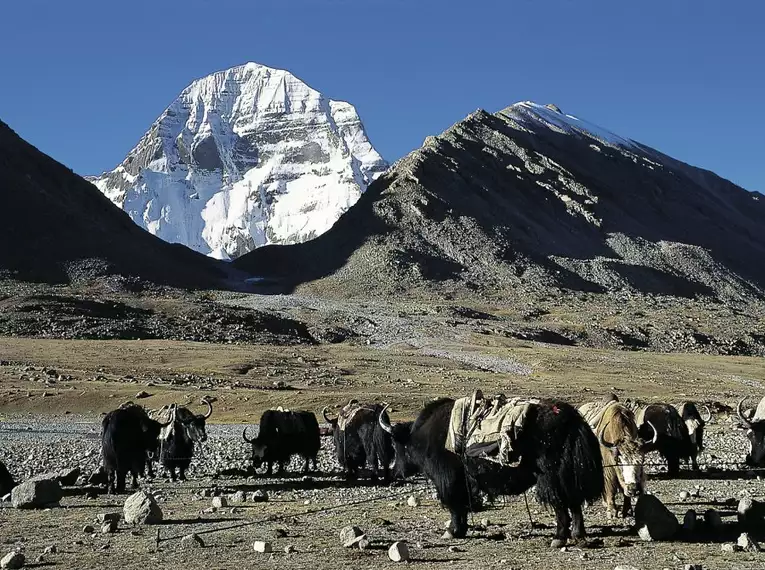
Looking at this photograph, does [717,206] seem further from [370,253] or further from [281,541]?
[281,541]

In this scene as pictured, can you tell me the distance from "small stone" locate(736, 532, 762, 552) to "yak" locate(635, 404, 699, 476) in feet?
20.9

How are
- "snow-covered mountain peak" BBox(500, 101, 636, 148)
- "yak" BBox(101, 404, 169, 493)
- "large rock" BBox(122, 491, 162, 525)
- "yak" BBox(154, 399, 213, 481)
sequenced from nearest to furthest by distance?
"large rock" BBox(122, 491, 162, 525)
"yak" BBox(101, 404, 169, 493)
"yak" BBox(154, 399, 213, 481)
"snow-covered mountain peak" BBox(500, 101, 636, 148)

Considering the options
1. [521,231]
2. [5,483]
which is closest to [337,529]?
[5,483]

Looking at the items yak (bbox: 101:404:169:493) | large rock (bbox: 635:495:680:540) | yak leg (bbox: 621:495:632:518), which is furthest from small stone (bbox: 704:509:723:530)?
yak (bbox: 101:404:169:493)

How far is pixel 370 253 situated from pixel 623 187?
56.4 metres

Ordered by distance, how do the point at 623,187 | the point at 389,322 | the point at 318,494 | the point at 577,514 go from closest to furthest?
the point at 577,514
the point at 318,494
the point at 389,322
the point at 623,187

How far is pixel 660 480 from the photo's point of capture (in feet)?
46.2

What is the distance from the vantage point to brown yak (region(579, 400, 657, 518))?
31.7 ft

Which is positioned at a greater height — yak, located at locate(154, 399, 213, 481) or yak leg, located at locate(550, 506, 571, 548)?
yak, located at locate(154, 399, 213, 481)

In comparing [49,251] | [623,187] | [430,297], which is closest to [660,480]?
[430,297]

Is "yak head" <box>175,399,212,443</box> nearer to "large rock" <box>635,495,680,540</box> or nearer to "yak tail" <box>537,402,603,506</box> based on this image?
"yak tail" <box>537,402,603,506</box>

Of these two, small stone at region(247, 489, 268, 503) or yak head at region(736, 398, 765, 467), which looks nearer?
small stone at region(247, 489, 268, 503)

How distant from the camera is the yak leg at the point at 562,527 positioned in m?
8.39

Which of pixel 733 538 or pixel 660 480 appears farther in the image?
pixel 660 480
